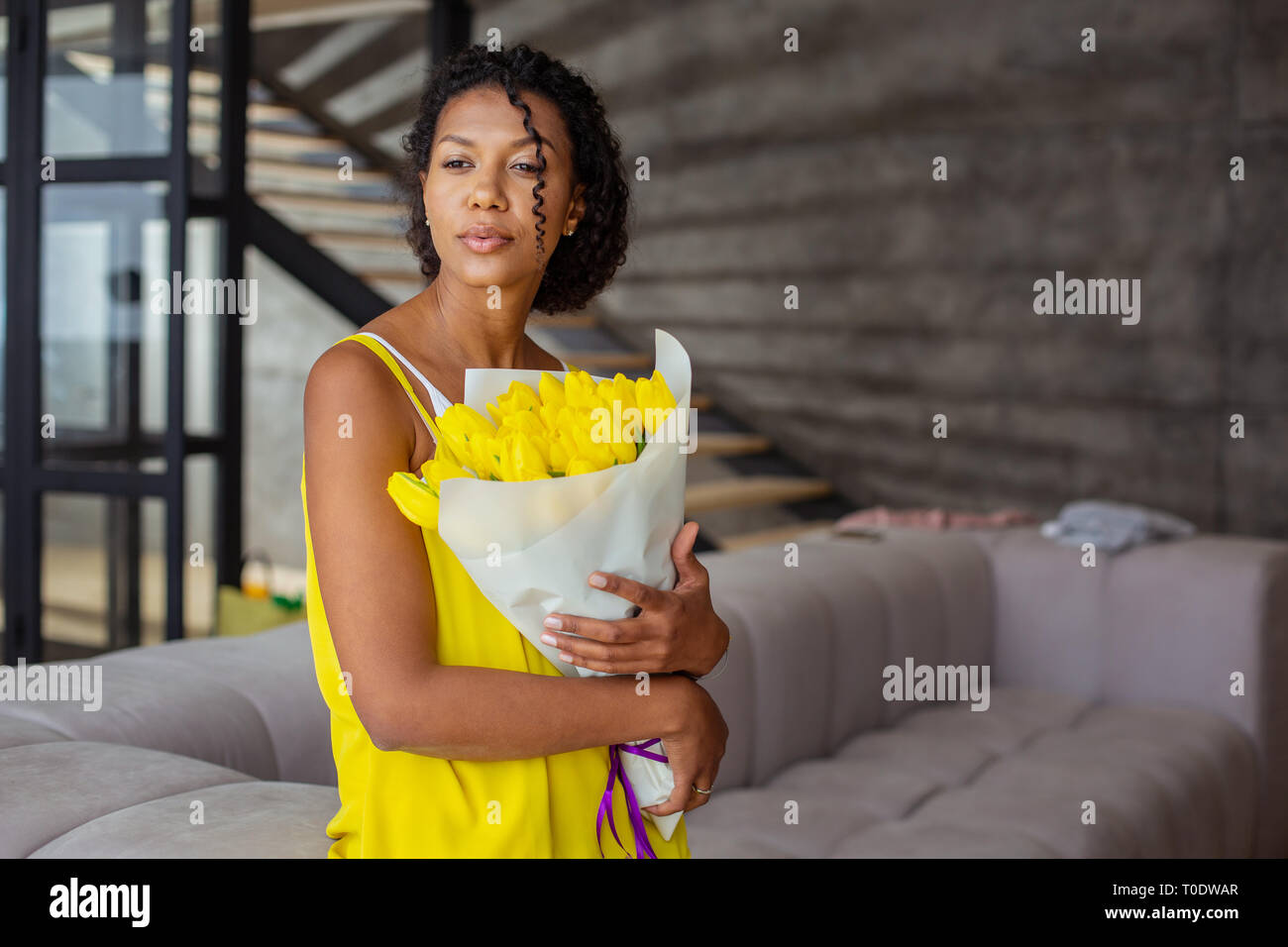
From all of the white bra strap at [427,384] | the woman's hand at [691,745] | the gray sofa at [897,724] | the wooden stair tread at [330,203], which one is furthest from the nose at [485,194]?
the wooden stair tread at [330,203]

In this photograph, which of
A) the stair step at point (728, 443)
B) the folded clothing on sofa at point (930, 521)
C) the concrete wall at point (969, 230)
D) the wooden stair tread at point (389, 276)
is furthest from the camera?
the stair step at point (728, 443)

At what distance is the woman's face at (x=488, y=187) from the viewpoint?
1060 mm

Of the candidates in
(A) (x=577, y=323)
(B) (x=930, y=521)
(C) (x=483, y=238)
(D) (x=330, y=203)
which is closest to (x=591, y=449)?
(C) (x=483, y=238)

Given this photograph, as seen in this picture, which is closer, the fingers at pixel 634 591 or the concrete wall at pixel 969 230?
the fingers at pixel 634 591

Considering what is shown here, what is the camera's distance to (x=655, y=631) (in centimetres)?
101

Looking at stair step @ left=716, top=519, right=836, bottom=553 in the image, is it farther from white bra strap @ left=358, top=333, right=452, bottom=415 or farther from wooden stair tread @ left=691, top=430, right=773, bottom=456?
white bra strap @ left=358, top=333, right=452, bottom=415

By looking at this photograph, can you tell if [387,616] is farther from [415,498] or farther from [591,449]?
[591,449]

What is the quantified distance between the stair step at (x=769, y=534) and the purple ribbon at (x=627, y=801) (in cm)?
435

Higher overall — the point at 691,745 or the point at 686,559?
the point at 686,559

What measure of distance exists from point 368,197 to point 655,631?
5243 mm

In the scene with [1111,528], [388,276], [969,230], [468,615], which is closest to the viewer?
[468,615]

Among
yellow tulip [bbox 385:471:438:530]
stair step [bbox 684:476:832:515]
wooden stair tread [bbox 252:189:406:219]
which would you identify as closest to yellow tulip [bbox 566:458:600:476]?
yellow tulip [bbox 385:471:438:530]

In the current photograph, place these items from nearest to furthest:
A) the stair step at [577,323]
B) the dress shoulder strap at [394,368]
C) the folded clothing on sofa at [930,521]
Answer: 1. the dress shoulder strap at [394,368]
2. the folded clothing on sofa at [930,521]
3. the stair step at [577,323]

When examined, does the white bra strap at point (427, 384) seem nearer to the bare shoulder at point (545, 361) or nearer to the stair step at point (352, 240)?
the bare shoulder at point (545, 361)
